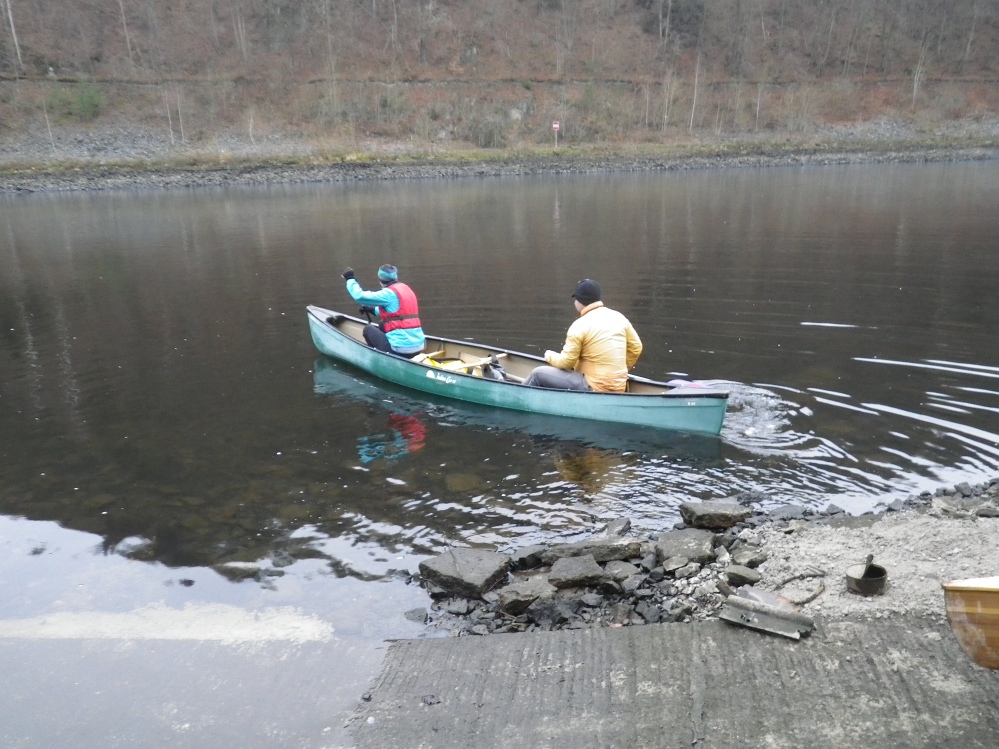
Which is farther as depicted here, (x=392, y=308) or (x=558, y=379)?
(x=392, y=308)

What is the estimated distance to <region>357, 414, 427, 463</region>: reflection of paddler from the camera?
969 cm

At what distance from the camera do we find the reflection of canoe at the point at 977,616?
12.1ft

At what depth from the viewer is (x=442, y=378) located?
1124 centimetres

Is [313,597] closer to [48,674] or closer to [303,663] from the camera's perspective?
[303,663]

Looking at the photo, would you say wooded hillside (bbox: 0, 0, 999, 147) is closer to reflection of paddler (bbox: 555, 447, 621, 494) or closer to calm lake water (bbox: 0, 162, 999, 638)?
calm lake water (bbox: 0, 162, 999, 638)

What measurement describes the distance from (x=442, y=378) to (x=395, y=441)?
57.3 inches

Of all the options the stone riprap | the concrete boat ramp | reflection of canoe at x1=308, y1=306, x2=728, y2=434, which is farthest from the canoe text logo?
the concrete boat ramp

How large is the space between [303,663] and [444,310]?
37.8 feet

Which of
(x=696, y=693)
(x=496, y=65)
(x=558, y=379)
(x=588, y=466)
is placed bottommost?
(x=588, y=466)

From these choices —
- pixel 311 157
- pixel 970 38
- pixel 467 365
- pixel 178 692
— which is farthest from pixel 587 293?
pixel 970 38

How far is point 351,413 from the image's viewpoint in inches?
441

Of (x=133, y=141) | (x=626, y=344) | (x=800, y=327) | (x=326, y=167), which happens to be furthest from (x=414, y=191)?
(x=626, y=344)

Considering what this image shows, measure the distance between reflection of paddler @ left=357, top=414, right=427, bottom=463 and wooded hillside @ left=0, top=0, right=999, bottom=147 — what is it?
181ft

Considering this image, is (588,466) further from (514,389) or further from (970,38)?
(970,38)
